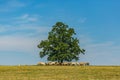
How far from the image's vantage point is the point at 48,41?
90.0 meters

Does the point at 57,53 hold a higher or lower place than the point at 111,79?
higher

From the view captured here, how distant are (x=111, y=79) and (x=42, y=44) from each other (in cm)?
5170

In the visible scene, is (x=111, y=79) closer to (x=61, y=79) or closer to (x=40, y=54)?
(x=61, y=79)

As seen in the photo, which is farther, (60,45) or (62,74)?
(60,45)

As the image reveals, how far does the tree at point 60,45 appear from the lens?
88.8 m

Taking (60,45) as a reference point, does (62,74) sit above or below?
below

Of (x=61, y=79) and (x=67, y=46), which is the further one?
(x=67, y=46)

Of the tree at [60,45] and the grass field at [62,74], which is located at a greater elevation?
the tree at [60,45]

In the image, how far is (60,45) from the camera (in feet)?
291

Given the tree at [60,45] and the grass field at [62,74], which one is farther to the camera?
the tree at [60,45]

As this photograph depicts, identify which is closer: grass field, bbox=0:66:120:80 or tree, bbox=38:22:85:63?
grass field, bbox=0:66:120:80

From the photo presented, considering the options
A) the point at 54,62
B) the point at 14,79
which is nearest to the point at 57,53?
the point at 54,62

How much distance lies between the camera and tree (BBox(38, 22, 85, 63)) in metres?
88.8

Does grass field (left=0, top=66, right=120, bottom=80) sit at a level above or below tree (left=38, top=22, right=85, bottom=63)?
below
